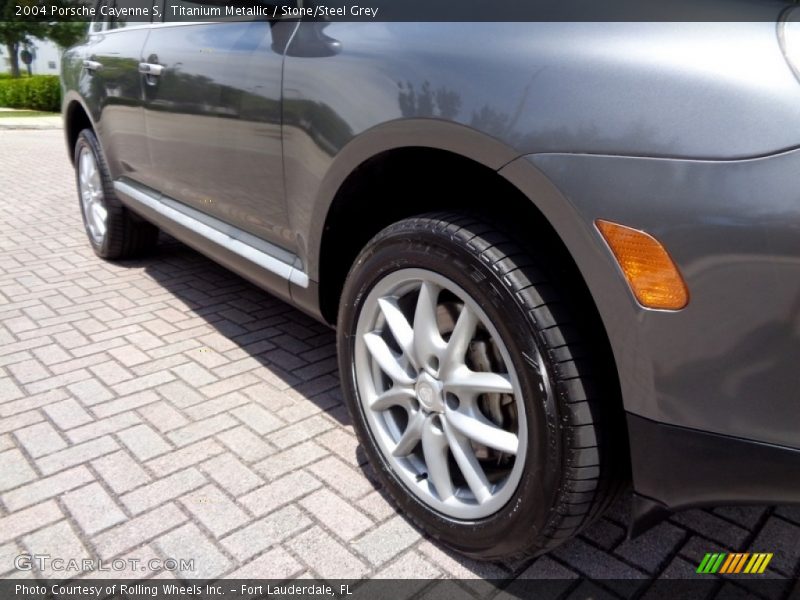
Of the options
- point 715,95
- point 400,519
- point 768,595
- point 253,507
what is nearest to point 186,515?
point 253,507

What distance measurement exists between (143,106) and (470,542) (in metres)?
2.50

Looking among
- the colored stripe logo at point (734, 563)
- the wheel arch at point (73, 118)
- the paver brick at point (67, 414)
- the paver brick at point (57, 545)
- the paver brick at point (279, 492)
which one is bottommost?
the paver brick at point (67, 414)

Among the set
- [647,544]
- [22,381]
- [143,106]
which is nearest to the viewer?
[647,544]

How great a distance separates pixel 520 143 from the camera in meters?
1.43

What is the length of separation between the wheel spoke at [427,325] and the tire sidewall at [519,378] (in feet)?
0.27

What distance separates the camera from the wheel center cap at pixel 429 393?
1807mm

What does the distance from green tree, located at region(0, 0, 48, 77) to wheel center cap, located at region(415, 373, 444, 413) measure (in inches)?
1151

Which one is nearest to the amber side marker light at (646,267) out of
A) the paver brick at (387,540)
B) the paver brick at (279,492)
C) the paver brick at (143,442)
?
the paver brick at (387,540)

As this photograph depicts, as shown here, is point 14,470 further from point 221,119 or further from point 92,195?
point 92,195

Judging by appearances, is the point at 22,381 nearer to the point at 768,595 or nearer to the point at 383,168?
the point at 383,168

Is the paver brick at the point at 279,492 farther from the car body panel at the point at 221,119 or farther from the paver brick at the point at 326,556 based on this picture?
the car body panel at the point at 221,119

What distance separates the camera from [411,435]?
6.30ft

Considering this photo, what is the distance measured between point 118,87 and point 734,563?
3409 mm

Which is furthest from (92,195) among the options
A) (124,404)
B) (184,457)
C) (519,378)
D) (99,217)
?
(519,378)
